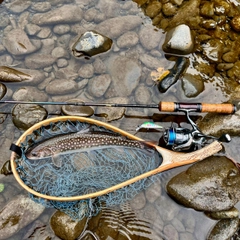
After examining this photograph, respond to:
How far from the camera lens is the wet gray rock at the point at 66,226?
3.98 metres

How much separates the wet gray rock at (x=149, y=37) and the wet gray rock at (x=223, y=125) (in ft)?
5.95

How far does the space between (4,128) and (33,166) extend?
38.0 inches

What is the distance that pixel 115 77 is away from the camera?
16.0 feet

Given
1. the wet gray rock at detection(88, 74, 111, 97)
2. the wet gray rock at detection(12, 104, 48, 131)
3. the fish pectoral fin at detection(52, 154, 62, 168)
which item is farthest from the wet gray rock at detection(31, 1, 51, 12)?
the fish pectoral fin at detection(52, 154, 62, 168)

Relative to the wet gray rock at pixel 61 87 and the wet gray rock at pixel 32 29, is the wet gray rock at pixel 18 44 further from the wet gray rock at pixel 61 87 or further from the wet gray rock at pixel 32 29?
the wet gray rock at pixel 61 87

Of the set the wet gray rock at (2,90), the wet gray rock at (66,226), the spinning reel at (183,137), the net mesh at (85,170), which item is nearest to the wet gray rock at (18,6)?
the wet gray rock at (2,90)

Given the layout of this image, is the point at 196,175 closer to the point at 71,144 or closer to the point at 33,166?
the point at 71,144

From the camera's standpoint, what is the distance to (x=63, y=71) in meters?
4.96

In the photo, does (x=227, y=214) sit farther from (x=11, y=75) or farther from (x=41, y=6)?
(x=41, y=6)

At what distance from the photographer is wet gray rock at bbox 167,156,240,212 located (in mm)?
4016

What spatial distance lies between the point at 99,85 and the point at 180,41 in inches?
65.8

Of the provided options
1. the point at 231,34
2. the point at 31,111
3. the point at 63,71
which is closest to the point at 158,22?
the point at 231,34

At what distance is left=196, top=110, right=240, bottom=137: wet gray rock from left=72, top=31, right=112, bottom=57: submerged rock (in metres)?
2.33

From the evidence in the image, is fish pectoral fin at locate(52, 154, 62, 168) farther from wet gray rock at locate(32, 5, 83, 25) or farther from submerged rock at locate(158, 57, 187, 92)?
wet gray rock at locate(32, 5, 83, 25)
